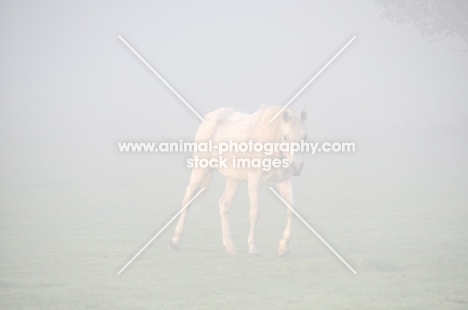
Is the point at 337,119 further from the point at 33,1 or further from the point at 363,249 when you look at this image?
the point at 33,1

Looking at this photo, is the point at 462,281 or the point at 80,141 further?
the point at 80,141

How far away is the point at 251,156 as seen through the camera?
1491cm

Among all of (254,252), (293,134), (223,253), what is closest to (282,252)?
(254,252)

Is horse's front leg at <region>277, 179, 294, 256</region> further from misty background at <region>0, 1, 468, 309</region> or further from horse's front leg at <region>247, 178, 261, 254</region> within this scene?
horse's front leg at <region>247, 178, 261, 254</region>

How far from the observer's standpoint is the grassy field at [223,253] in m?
12.2

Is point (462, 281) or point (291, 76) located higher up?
point (291, 76)

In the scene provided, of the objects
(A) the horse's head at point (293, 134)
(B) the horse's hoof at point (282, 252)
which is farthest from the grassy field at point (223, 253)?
(A) the horse's head at point (293, 134)

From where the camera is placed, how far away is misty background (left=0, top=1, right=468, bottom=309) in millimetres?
13516

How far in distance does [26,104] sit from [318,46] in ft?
222

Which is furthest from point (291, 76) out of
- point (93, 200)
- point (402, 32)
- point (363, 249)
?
point (363, 249)

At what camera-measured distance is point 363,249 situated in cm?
1552

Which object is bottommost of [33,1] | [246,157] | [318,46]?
[246,157]

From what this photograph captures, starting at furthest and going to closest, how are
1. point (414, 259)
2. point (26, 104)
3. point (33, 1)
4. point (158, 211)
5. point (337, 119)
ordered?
point (33, 1), point (26, 104), point (337, 119), point (158, 211), point (414, 259)

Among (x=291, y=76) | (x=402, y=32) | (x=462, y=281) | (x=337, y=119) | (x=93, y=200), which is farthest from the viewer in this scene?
(x=402, y=32)
